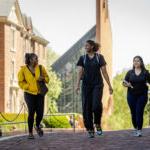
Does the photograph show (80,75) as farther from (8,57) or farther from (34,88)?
(8,57)

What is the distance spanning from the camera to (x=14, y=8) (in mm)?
50656

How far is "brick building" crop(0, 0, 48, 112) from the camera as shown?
4756cm

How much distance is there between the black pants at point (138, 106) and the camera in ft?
44.4

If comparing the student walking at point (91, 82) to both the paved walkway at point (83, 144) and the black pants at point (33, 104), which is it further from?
the black pants at point (33, 104)

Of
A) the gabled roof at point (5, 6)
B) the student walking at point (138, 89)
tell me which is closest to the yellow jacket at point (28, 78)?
the student walking at point (138, 89)

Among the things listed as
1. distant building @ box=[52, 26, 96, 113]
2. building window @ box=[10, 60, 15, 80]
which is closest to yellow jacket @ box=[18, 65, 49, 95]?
building window @ box=[10, 60, 15, 80]

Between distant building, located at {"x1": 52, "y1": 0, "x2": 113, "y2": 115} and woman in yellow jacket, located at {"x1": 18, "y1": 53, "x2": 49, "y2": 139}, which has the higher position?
distant building, located at {"x1": 52, "y1": 0, "x2": 113, "y2": 115}

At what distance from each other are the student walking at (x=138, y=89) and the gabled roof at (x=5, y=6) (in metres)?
35.2

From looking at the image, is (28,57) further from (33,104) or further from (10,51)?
(10,51)

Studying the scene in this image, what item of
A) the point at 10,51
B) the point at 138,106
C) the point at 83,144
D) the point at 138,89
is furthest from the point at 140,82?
the point at 10,51

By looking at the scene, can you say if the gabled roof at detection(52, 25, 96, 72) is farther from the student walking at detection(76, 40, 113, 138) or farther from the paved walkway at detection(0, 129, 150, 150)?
the paved walkway at detection(0, 129, 150, 150)

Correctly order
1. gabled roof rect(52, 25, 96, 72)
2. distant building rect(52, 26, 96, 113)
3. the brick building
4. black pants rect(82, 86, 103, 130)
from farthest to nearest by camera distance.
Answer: distant building rect(52, 26, 96, 113) → gabled roof rect(52, 25, 96, 72) → the brick building → black pants rect(82, 86, 103, 130)

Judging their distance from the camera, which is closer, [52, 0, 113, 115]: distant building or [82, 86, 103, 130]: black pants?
[82, 86, 103, 130]: black pants

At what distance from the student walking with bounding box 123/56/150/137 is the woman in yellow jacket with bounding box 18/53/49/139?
1.80 metres
